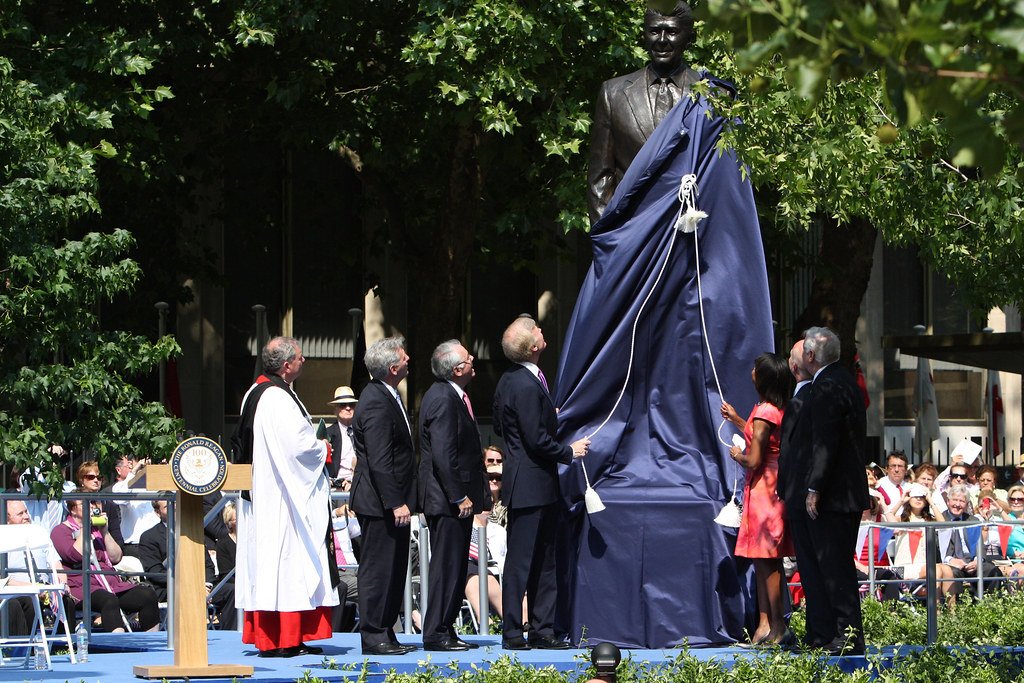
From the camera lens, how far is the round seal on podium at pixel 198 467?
1015 centimetres

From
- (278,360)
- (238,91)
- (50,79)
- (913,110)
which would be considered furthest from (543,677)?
(238,91)

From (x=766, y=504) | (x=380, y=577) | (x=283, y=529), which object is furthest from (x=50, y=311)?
(x=766, y=504)

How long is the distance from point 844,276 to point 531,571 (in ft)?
46.5

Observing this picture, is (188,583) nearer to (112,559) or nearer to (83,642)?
(83,642)

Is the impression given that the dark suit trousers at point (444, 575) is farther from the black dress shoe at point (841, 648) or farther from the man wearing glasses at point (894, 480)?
the man wearing glasses at point (894, 480)

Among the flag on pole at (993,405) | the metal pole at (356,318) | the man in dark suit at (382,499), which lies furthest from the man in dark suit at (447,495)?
the flag on pole at (993,405)

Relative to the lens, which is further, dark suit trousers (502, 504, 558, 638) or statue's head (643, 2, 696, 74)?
statue's head (643, 2, 696, 74)

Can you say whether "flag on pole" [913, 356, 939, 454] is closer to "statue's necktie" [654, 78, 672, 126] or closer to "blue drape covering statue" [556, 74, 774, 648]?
"blue drape covering statue" [556, 74, 774, 648]

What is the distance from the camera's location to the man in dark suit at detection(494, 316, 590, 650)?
35.9 feet

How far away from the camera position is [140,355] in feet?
43.3

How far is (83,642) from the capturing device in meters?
12.0

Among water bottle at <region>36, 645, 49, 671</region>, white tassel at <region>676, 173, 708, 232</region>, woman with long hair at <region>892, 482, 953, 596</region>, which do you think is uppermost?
white tassel at <region>676, 173, 708, 232</region>

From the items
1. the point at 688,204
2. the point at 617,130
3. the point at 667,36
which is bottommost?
the point at 688,204

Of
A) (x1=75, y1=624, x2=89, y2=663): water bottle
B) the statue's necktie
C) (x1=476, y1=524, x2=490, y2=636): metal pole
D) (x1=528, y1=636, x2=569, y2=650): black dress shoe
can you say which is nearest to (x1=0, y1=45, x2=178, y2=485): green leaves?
(x1=75, y1=624, x2=89, y2=663): water bottle
